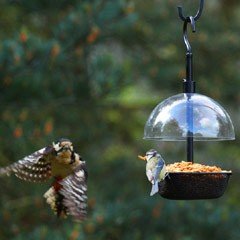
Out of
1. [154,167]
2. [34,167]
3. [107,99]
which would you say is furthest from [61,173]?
Answer: [107,99]

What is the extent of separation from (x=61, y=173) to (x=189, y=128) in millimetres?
718

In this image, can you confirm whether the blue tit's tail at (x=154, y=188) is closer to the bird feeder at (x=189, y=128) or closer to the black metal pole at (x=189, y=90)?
the bird feeder at (x=189, y=128)

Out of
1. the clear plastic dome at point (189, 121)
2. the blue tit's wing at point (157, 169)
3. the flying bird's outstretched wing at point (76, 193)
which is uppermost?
the clear plastic dome at point (189, 121)

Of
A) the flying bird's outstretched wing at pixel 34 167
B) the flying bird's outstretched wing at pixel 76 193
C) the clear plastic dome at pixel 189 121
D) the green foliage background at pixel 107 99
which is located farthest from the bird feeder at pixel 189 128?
the green foliage background at pixel 107 99

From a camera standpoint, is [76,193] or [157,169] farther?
[76,193]

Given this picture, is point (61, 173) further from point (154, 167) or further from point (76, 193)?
point (154, 167)

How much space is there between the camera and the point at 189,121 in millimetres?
3992

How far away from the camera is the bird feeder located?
13.1 feet

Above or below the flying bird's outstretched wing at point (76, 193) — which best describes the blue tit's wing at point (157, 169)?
above

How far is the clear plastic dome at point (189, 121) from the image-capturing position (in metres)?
3.98

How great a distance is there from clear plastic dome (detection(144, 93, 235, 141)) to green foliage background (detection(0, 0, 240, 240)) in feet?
7.12

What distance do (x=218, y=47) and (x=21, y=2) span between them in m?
2.25

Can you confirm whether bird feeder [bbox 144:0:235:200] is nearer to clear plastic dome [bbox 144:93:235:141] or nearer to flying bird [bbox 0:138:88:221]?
clear plastic dome [bbox 144:93:235:141]

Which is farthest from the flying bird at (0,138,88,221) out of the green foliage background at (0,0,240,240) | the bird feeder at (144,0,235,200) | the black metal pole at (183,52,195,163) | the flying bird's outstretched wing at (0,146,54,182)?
the green foliage background at (0,0,240,240)
